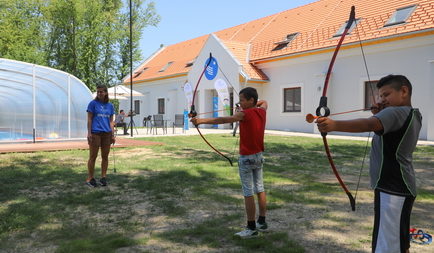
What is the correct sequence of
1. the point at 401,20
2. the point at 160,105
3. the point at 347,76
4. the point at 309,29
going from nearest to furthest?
1. the point at 401,20
2. the point at 347,76
3. the point at 309,29
4. the point at 160,105

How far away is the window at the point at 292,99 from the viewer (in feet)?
66.5

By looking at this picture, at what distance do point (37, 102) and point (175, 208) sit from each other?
10.4m

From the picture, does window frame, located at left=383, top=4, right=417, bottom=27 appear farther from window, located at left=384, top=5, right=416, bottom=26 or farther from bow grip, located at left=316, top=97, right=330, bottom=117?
bow grip, located at left=316, top=97, right=330, bottom=117

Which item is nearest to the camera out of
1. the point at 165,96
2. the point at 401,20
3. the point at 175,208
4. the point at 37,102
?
the point at 175,208

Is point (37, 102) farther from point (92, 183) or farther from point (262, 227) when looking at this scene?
point (262, 227)

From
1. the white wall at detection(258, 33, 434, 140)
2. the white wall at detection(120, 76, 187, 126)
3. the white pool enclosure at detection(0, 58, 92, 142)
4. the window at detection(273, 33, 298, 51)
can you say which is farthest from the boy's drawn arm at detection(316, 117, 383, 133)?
the white wall at detection(120, 76, 187, 126)

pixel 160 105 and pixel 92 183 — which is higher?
pixel 160 105

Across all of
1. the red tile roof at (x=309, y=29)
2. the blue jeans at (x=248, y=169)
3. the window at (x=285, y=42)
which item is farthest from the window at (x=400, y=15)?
the blue jeans at (x=248, y=169)

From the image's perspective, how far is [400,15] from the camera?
1644cm

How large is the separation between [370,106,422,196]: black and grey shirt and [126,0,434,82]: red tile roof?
11273 mm

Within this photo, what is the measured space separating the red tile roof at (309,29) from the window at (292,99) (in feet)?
5.61

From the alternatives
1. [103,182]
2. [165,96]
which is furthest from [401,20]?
[165,96]

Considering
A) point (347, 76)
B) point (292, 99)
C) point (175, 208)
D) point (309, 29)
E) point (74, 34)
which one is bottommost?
point (175, 208)

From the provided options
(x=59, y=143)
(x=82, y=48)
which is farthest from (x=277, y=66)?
(x=82, y=48)
